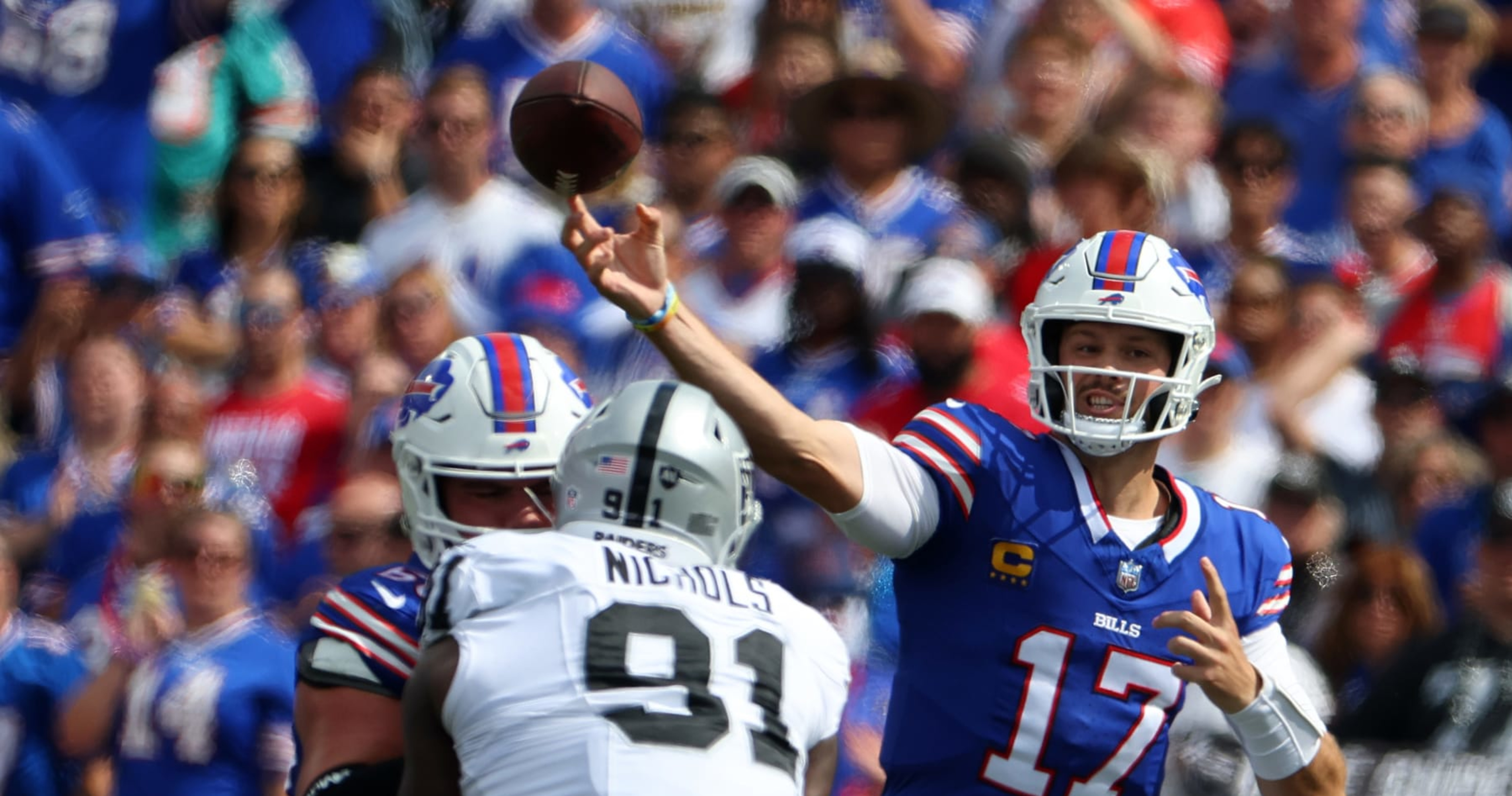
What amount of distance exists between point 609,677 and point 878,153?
529 centimetres

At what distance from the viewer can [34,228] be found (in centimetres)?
970

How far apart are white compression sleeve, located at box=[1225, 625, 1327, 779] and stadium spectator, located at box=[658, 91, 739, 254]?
4676 millimetres

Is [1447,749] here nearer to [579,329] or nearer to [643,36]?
[579,329]

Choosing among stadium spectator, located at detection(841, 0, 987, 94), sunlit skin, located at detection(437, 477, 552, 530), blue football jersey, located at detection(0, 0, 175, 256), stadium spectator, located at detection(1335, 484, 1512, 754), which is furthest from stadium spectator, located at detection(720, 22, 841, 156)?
sunlit skin, located at detection(437, 477, 552, 530)

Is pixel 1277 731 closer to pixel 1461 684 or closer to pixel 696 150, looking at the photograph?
pixel 1461 684

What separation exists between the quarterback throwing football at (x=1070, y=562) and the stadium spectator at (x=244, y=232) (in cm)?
486

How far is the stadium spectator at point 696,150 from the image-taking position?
30.3 ft

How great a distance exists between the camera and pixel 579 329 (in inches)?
334

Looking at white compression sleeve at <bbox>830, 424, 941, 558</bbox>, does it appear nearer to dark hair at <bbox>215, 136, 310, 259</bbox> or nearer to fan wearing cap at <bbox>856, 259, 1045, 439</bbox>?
fan wearing cap at <bbox>856, 259, 1045, 439</bbox>

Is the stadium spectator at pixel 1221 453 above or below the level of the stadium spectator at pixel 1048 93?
below

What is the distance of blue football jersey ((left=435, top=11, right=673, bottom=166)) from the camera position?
9703 mm

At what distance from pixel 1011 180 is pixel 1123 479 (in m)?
3.76

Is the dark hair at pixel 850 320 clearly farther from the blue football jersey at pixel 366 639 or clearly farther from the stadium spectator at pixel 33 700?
the blue football jersey at pixel 366 639

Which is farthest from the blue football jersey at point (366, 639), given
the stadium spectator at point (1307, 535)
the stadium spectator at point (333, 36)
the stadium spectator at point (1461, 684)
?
the stadium spectator at point (333, 36)
